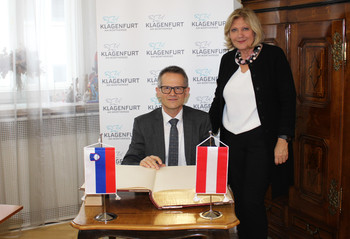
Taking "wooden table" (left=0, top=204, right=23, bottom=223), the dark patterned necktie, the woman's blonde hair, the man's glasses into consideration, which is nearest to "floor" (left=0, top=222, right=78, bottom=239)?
"wooden table" (left=0, top=204, right=23, bottom=223)

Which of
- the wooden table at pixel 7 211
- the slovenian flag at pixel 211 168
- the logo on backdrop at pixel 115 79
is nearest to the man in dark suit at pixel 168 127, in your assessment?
the wooden table at pixel 7 211

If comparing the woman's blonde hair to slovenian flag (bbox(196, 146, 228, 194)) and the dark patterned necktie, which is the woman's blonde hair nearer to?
the dark patterned necktie

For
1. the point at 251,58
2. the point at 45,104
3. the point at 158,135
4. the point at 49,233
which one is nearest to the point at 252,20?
the point at 251,58

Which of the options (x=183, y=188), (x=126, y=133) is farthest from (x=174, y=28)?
(x=183, y=188)

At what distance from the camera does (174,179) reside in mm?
1863

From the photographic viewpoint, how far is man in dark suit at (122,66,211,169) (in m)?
2.51

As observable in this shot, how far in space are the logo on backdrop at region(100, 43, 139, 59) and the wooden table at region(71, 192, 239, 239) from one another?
2.00 meters

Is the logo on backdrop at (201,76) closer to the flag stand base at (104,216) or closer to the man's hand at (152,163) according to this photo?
the man's hand at (152,163)

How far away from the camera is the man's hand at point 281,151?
2.63 m

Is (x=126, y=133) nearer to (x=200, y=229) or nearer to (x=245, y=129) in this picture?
(x=245, y=129)

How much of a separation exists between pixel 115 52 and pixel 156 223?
2.20 metres

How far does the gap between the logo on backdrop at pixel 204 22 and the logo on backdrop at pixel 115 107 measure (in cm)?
89

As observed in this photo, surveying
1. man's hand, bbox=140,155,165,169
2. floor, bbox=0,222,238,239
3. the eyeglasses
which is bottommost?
floor, bbox=0,222,238,239

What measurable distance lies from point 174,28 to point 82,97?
1090 millimetres
